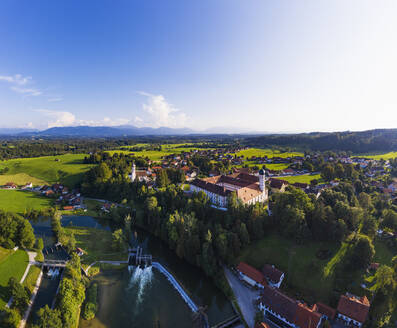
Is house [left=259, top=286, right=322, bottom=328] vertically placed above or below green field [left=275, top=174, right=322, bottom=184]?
below

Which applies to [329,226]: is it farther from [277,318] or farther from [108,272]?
[108,272]

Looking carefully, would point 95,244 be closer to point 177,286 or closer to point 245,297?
point 177,286

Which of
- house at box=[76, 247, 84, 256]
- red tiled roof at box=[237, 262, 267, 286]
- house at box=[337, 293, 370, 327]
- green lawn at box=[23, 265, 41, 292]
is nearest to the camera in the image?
house at box=[337, 293, 370, 327]

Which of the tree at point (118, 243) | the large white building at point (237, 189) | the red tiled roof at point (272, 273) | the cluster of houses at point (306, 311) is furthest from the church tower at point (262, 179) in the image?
the tree at point (118, 243)

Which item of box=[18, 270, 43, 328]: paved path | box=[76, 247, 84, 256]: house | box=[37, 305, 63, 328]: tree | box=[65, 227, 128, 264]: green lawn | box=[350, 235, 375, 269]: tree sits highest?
box=[350, 235, 375, 269]: tree

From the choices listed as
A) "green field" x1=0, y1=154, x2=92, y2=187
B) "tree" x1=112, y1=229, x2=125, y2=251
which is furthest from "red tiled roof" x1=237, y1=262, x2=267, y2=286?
"green field" x1=0, y1=154, x2=92, y2=187

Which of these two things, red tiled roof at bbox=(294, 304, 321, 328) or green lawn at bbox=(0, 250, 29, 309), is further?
green lawn at bbox=(0, 250, 29, 309)

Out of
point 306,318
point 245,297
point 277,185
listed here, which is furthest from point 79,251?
point 277,185

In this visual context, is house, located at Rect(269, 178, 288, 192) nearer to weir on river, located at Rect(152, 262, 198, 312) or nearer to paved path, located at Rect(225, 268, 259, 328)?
paved path, located at Rect(225, 268, 259, 328)
